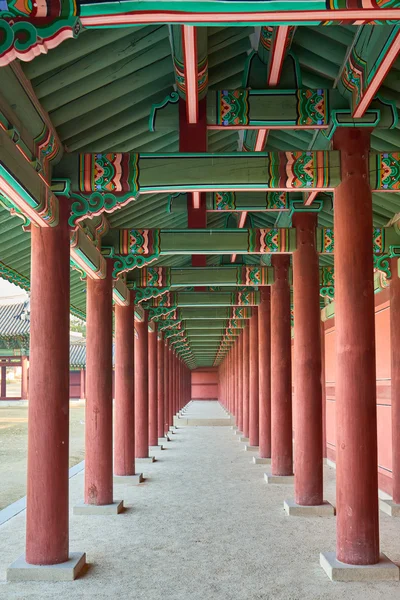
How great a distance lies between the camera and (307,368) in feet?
31.5

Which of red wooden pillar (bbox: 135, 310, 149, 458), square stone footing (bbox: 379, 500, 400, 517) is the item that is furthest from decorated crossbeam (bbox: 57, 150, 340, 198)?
red wooden pillar (bbox: 135, 310, 149, 458)

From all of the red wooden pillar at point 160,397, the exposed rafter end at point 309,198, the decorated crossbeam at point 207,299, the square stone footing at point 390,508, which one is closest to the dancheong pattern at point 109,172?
the exposed rafter end at point 309,198

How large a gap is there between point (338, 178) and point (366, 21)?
3007 millimetres

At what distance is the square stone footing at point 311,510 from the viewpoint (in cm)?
954

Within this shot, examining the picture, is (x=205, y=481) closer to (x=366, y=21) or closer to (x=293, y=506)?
(x=293, y=506)

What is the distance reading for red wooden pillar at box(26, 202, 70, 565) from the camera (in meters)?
6.76

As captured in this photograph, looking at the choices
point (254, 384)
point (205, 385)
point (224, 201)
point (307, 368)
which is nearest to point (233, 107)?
point (224, 201)

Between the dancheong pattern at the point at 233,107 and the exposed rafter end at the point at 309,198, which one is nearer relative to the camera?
the dancheong pattern at the point at 233,107

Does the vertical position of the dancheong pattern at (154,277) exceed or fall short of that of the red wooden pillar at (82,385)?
it exceeds it

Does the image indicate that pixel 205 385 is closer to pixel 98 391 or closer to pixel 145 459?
pixel 145 459

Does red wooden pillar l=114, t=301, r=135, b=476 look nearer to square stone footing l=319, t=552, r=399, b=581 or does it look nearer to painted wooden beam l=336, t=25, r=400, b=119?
square stone footing l=319, t=552, r=399, b=581

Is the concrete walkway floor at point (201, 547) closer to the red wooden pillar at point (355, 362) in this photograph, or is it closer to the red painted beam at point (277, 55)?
the red wooden pillar at point (355, 362)

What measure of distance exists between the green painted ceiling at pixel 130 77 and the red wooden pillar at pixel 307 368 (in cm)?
182

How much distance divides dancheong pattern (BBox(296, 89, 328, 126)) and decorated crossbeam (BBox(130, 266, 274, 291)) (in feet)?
20.1
